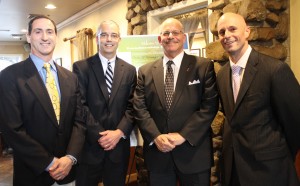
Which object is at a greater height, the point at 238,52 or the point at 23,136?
the point at 238,52

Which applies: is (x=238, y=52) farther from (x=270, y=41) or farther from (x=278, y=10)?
(x=278, y=10)

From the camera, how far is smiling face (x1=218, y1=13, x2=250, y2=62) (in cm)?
179

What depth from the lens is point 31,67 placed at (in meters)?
1.80

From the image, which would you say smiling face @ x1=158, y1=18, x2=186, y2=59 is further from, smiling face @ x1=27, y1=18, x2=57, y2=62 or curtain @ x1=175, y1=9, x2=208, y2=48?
curtain @ x1=175, y1=9, x2=208, y2=48

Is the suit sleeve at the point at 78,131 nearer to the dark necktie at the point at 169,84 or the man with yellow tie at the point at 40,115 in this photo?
the man with yellow tie at the point at 40,115

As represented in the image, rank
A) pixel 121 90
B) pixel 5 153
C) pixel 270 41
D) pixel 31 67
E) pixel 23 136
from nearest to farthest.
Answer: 1. pixel 23 136
2. pixel 31 67
3. pixel 121 90
4. pixel 270 41
5. pixel 5 153

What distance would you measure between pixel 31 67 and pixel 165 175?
1144 mm

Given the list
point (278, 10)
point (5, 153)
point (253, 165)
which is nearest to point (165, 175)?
point (253, 165)

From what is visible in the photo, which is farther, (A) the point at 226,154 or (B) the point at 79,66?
(B) the point at 79,66

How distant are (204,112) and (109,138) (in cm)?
69

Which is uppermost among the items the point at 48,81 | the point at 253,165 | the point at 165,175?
the point at 48,81

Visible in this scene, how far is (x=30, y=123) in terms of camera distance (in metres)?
1.75

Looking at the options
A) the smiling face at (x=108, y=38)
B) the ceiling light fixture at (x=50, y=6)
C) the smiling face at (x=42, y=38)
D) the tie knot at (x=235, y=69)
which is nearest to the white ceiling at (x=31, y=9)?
the ceiling light fixture at (x=50, y=6)

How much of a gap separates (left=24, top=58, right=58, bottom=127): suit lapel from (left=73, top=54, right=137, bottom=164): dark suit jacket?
38 cm
